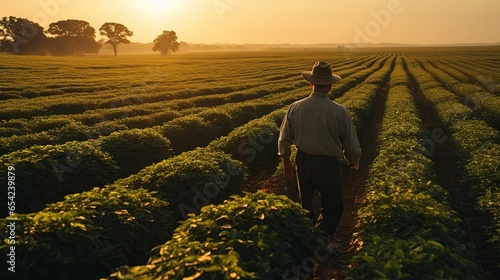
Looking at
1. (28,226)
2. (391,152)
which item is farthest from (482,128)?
(28,226)

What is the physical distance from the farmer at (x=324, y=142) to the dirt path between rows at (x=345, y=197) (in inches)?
37.3

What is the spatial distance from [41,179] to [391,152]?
9261mm

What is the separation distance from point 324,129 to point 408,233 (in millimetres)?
2010

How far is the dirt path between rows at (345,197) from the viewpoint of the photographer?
280 inches

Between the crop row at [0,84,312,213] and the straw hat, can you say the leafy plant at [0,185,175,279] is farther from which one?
the straw hat

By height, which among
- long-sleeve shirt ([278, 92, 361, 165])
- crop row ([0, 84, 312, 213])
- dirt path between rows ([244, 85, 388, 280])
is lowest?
dirt path between rows ([244, 85, 388, 280])

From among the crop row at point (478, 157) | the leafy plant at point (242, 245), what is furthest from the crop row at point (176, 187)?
the crop row at point (478, 157)

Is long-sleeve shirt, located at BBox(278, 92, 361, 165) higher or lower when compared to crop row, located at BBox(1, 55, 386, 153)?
higher

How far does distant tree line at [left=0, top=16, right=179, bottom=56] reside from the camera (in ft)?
384

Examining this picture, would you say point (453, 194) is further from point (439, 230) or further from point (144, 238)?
point (144, 238)

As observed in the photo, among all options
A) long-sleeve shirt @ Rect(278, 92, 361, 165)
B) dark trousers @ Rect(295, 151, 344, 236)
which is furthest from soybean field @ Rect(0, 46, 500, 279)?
long-sleeve shirt @ Rect(278, 92, 361, 165)

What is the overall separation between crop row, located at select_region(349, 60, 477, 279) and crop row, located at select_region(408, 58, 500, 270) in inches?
45.4

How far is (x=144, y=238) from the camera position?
20.1 feet

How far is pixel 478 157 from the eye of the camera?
36.2ft
